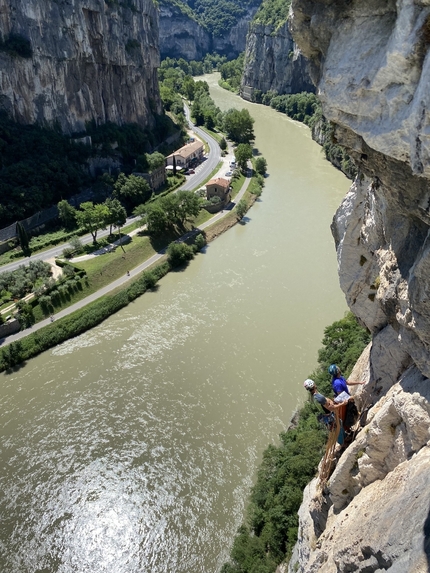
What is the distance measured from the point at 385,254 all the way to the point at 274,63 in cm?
8400

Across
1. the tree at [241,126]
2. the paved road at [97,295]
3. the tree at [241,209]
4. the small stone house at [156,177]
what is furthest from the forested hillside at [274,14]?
the paved road at [97,295]

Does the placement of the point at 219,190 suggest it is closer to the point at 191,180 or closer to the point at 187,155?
the point at 191,180

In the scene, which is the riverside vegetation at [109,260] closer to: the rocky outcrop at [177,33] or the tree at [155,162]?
the tree at [155,162]

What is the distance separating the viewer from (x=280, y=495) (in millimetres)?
13094

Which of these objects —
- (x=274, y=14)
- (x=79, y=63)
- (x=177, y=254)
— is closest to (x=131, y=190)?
(x=177, y=254)

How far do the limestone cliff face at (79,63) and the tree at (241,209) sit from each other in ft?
61.9

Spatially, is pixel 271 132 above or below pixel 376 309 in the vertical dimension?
below

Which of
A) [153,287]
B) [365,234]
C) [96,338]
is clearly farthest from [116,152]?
[365,234]

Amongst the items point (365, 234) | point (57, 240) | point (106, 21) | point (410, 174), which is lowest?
point (57, 240)

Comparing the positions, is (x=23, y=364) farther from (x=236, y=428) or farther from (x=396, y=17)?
(x=396, y=17)

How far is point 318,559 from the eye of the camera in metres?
7.65

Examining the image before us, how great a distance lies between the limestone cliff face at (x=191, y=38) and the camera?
112875mm

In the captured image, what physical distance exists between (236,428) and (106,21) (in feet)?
147

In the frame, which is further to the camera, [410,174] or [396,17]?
[410,174]
